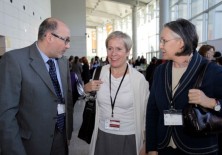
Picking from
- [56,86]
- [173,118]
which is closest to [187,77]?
[173,118]

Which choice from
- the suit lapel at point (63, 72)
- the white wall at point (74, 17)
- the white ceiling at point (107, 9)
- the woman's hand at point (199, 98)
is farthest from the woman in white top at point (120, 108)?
the white ceiling at point (107, 9)

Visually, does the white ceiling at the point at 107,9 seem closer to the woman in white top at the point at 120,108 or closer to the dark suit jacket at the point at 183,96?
the woman in white top at the point at 120,108

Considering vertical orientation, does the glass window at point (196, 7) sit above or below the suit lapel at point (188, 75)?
above

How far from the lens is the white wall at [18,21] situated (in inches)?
253

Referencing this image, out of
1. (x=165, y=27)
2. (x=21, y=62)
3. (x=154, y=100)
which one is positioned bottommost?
(x=154, y=100)

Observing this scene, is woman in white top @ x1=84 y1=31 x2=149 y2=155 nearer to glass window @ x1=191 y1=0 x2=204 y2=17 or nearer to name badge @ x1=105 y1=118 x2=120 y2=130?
name badge @ x1=105 y1=118 x2=120 y2=130

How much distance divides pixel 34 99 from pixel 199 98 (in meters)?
1.06

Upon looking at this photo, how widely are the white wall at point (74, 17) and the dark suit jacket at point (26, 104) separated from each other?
15.6 m

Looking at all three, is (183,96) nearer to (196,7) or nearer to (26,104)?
(26,104)

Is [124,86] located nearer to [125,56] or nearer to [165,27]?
[125,56]

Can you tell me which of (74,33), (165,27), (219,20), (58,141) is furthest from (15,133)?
(74,33)

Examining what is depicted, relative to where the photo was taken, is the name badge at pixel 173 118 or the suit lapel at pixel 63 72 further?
the suit lapel at pixel 63 72

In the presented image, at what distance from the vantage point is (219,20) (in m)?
8.70

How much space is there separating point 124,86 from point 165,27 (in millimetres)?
644
